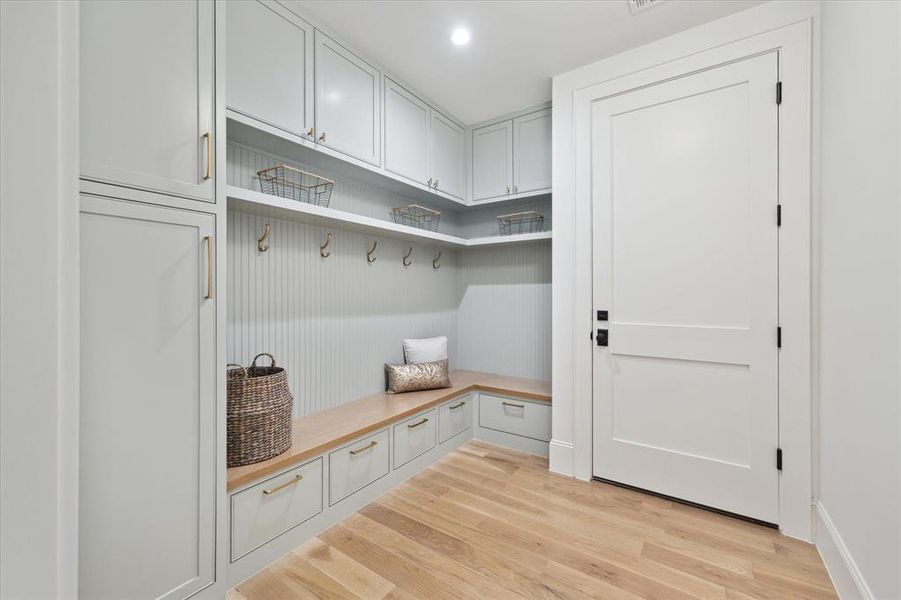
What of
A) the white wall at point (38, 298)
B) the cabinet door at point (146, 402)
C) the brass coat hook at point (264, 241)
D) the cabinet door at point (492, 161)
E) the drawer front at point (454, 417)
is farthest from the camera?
the cabinet door at point (492, 161)

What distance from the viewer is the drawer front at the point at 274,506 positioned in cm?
152

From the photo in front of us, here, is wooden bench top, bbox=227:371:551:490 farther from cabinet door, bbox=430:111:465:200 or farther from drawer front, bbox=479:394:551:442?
cabinet door, bbox=430:111:465:200

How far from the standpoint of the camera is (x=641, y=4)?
6.14 feet

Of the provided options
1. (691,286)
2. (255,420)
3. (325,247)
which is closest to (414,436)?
(255,420)

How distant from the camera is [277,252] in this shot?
212 cm

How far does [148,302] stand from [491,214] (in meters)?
2.70

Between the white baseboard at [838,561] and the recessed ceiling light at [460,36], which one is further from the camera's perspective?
the recessed ceiling light at [460,36]

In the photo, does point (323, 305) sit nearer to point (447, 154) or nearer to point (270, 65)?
point (270, 65)

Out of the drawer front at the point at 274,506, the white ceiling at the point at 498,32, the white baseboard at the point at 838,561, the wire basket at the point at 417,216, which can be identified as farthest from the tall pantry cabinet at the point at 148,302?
the white baseboard at the point at 838,561

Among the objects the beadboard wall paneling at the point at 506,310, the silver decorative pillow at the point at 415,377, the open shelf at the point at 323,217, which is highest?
the open shelf at the point at 323,217

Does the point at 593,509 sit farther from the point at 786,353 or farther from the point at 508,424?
the point at 786,353

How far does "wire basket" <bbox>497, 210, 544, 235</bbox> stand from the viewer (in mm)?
3109

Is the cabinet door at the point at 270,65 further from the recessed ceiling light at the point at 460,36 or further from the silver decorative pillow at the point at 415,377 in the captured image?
the silver decorative pillow at the point at 415,377

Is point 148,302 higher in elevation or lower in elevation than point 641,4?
lower
